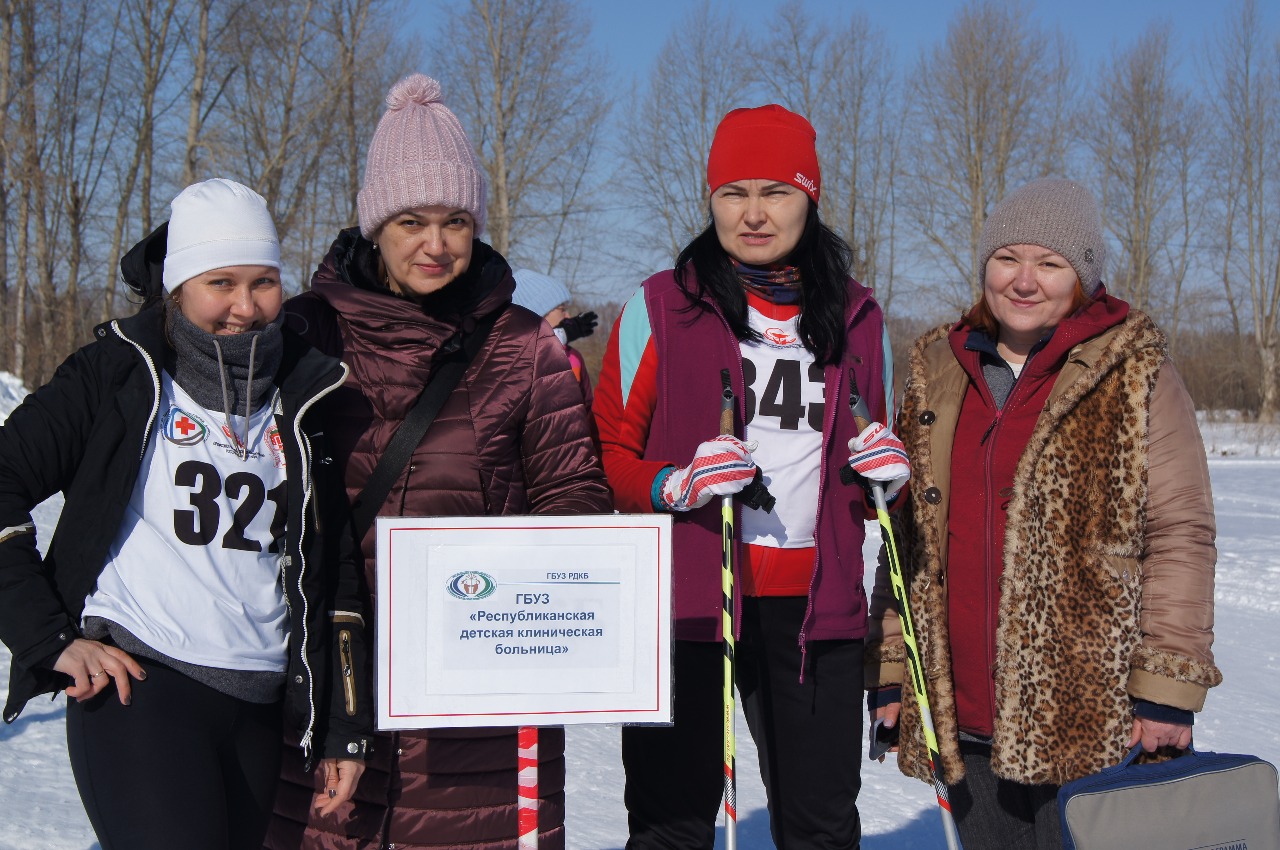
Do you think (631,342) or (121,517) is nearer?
(121,517)

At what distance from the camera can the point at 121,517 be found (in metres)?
2.07

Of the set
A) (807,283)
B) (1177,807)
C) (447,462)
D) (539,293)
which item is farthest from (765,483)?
(539,293)

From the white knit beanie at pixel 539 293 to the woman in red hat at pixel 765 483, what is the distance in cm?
457

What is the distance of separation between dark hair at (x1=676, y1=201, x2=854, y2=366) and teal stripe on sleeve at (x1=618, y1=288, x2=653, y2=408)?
13 centimetres

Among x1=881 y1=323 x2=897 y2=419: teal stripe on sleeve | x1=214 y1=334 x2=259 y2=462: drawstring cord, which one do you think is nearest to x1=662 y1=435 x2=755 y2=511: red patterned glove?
x1=881 y1=323 x2=897 y2=419: teal stripe on sleeve

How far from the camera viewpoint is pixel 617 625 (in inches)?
85.4

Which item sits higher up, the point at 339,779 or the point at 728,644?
the point at 728,644

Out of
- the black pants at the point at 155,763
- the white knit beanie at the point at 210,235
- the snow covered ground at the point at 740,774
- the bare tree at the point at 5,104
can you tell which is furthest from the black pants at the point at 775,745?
the bare tree at the point at 5,104

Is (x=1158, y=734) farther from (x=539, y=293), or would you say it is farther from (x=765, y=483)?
(x=539, y=293)

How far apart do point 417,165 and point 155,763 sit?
1.36 meters

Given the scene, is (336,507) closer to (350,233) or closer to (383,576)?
(383,576)

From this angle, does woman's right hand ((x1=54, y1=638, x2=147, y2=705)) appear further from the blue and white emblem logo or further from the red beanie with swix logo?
the red beanie with swix logo

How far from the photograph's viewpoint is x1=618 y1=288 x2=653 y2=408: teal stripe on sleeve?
273 cm

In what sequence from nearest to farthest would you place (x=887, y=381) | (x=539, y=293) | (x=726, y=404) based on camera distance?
1. (x=726, y=404)
2. (x=887, y=381)
3. (x=539, y=293)
